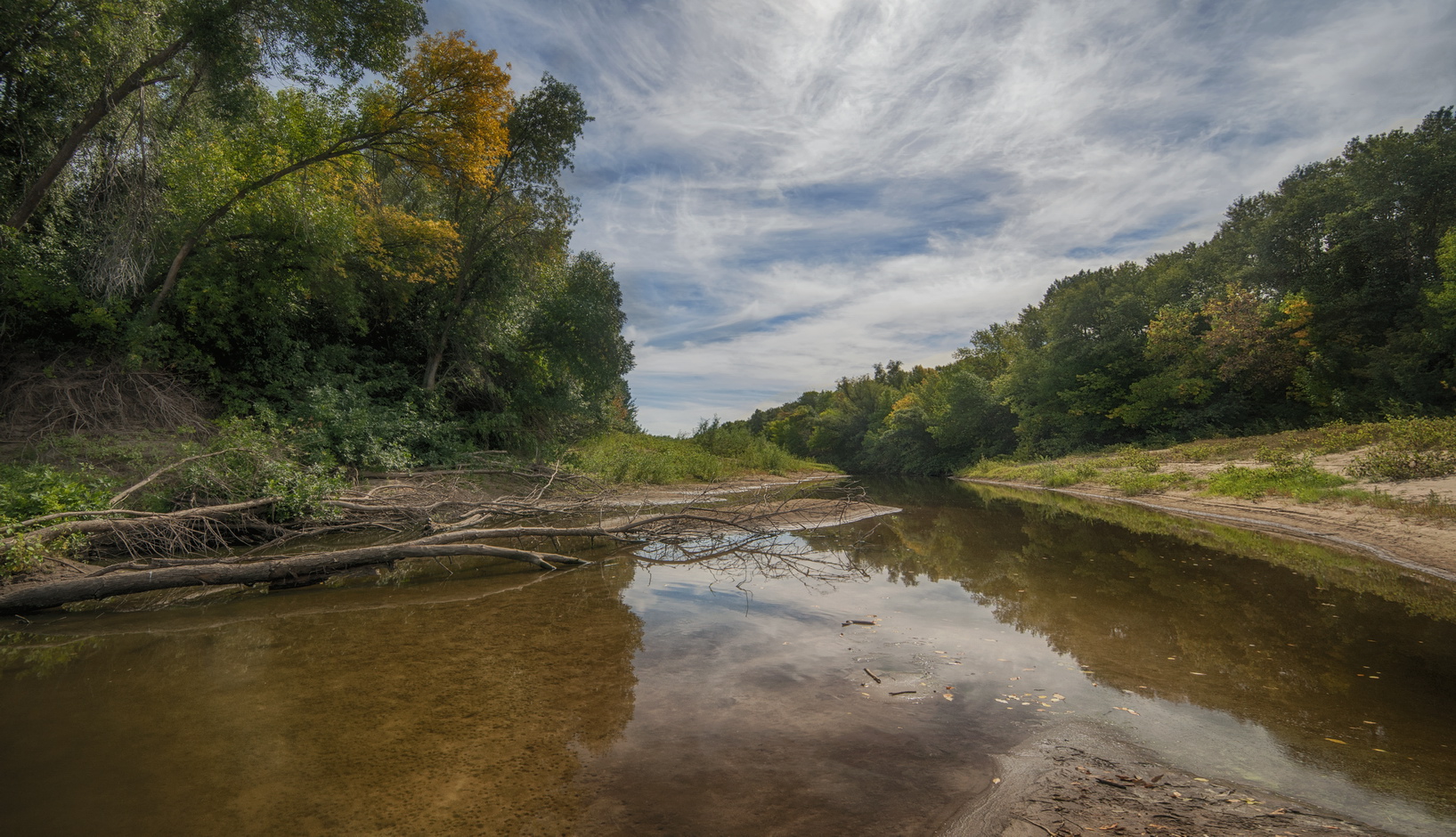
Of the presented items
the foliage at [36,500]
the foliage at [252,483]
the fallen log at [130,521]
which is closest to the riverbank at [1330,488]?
the foliage at [252,483]

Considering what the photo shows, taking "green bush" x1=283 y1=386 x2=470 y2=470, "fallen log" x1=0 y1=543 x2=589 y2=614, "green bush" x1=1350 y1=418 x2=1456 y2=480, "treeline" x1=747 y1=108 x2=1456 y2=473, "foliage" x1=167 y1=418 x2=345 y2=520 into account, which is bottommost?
"fallen log" x1=0 y1=543 x2=589 y2=614

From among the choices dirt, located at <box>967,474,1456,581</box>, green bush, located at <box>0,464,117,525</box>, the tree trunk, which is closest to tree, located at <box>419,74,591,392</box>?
the tree trunk

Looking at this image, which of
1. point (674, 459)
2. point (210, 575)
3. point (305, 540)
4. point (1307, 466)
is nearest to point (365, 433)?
point (305, 540)

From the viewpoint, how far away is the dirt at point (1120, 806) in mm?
2398

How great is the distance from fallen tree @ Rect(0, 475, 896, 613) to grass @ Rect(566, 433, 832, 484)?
18.0 ft

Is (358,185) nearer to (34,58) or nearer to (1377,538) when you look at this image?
(34,58)

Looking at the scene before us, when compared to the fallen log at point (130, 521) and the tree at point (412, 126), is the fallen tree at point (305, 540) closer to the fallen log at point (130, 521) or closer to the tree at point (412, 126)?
the fallen log at point (130, 521)

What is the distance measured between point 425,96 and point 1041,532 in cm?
1712

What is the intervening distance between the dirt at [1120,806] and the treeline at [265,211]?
1138 centimetres

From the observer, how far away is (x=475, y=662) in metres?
4.31

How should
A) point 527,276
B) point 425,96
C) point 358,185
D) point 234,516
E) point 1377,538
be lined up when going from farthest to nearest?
point 527,276, point 358,185, point 425,96, point 1377,538, point 234,516

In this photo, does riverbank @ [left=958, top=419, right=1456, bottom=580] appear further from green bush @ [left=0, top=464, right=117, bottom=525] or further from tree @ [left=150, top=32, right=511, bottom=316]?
tree @ [left=150, top=32, right=511, bottom=316]

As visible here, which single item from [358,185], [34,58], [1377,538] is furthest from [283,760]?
[358,185]

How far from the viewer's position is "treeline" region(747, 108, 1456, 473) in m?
22.2
